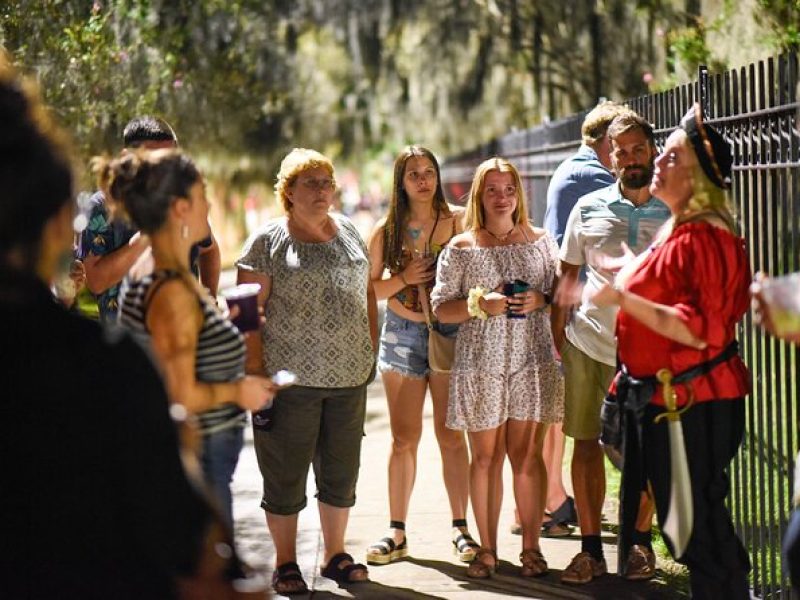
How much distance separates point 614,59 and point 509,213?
14.1 meters

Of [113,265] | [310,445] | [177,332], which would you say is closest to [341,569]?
[310,445]

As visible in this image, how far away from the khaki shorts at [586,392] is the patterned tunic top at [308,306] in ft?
3.26

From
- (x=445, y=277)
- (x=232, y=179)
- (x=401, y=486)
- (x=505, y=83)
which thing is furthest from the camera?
(x=232, y=179)

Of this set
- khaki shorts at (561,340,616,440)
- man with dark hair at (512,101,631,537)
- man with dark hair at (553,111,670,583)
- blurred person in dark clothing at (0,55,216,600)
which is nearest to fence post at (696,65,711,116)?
man with dark hair at (553,111,670,583)

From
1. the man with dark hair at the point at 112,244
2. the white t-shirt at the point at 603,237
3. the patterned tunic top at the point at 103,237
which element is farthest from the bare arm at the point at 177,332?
the white t-shirt at the point at 603,237

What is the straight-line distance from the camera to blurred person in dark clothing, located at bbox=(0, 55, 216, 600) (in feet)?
8.14

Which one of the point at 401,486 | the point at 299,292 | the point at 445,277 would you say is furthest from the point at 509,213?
the point at 401,486

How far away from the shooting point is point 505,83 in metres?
23.7

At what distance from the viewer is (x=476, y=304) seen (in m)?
6.45

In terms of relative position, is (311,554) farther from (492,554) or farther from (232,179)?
(232,179)

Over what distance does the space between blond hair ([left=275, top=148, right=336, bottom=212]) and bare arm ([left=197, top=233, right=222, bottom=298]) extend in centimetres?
46

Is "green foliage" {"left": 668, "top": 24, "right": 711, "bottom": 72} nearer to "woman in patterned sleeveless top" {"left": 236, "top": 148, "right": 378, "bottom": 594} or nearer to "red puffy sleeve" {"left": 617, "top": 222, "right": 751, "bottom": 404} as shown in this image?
"woman in patterned sleeveless top" {"left": 236, "top": 148, "right": 378, "bottom": 594}

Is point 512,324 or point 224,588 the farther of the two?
point 512,324

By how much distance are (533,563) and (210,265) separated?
2.05m
